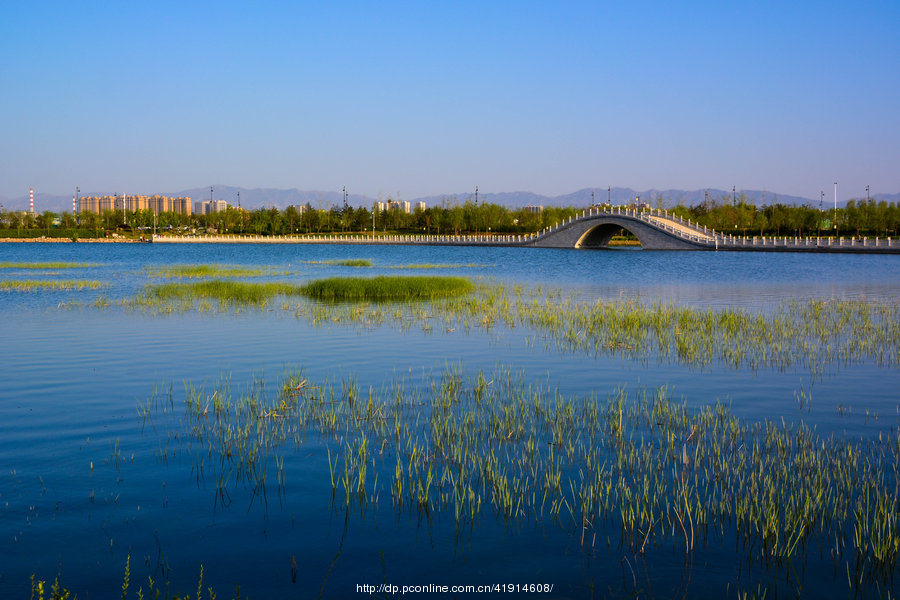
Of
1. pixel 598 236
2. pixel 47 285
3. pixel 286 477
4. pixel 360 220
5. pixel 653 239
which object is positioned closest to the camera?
pixel 286 477

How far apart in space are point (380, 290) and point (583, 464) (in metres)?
22.9

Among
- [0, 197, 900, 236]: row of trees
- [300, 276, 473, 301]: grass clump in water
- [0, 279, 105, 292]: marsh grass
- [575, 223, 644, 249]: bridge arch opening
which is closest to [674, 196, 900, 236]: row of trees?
[0, 197, 900, 236]: row of trees

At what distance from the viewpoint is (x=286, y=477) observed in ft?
28.6

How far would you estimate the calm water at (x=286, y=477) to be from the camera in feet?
21.3

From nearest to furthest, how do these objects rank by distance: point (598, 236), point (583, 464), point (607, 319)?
point (583, 464), point (607, 319), point (598, 236)

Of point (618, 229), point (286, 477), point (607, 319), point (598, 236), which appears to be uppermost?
point (618, 229)

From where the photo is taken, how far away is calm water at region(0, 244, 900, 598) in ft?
21.3

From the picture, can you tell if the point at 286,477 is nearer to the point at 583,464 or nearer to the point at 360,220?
the point at 583,464

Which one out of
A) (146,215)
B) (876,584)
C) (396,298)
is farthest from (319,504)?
(146,215)

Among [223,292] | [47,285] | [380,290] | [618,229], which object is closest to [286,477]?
[380,290]

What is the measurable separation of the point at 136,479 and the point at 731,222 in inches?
5537

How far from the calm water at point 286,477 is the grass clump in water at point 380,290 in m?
9.27

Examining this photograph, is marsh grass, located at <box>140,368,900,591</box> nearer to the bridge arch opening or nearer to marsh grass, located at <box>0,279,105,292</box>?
marsh grass, located at <box>0,279,105,292</box>

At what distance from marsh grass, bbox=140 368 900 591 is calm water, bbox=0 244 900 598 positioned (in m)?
0.22
